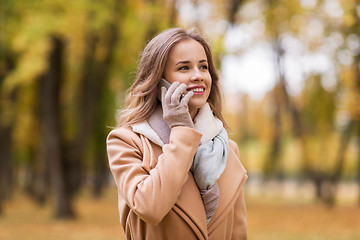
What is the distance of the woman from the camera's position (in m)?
2.14

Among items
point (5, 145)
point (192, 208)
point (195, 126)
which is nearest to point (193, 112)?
point (195, 126)

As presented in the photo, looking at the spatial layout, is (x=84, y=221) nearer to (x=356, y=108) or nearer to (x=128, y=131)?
(x=356, y=108)

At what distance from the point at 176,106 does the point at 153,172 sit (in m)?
0.32

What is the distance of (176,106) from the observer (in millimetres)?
2250

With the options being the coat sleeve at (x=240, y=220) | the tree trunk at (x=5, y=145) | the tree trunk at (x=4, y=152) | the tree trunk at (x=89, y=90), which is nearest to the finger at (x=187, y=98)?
the coat sleeve at (x=240, y=220)

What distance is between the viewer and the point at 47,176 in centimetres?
2023

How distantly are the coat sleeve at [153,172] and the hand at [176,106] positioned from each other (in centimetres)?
5

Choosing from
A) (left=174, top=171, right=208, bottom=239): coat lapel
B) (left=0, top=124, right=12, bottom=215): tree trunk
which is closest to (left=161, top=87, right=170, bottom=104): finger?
(left=174, top=171, right=208, bottom=239): coat lapel

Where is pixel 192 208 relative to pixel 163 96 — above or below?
below

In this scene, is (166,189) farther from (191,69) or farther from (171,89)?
(191,69)

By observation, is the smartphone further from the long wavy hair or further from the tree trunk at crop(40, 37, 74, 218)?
the tree trunk at crop(40, 37, 74, 218)

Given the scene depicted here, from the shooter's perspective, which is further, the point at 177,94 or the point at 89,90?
the point at 89,90

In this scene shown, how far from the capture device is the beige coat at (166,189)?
2.10 metres

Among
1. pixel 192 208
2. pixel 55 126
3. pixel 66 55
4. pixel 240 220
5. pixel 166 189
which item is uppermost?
pixel 166 189
